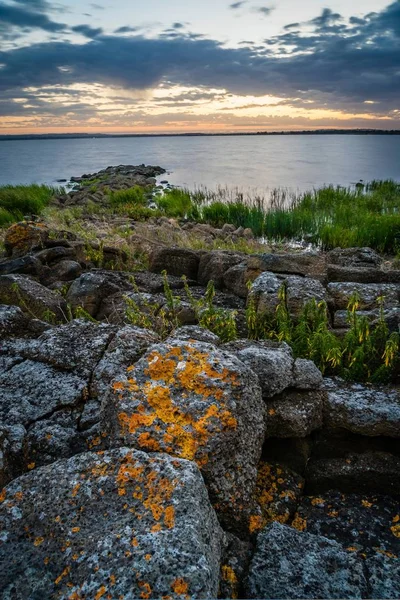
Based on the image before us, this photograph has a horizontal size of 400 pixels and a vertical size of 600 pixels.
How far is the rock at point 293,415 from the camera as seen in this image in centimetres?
300

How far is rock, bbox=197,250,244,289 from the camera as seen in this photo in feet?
20.1

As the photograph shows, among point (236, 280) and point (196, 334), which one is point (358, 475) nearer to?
point (196, 334)

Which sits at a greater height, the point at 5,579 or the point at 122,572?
the point at 122,572

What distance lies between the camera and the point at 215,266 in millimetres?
6195

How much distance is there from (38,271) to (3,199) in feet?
48.2

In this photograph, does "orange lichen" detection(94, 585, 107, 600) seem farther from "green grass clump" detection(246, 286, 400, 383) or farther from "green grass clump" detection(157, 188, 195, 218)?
"green grass clump" detection(157, 188, 195, 218)

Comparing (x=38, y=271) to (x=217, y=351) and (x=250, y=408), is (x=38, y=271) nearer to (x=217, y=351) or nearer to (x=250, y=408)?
(x=217, y=351)

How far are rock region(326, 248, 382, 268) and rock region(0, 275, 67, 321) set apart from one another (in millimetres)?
4256

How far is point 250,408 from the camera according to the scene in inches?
106

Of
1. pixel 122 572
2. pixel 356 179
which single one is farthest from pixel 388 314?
pixel 356 179

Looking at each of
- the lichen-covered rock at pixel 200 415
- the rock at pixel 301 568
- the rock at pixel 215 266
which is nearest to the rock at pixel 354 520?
the rock at pixel 301 568

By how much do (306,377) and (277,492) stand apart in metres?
0.85

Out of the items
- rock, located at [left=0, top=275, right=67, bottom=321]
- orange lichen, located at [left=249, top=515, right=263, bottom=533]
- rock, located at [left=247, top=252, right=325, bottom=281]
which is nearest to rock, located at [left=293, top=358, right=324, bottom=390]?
orange lichen, located at [left=249, top=515, right=263, bottom=533]

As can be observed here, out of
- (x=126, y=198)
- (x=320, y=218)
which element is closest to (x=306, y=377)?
(x=320, y=218)
